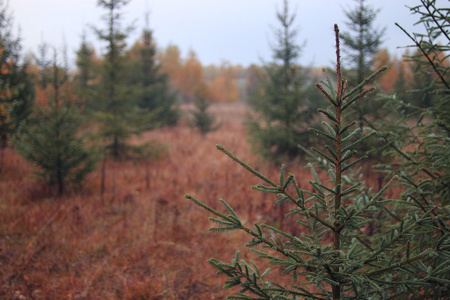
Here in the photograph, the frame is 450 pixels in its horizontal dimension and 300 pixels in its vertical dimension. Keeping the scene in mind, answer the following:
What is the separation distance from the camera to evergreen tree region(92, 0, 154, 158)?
854 centimetres

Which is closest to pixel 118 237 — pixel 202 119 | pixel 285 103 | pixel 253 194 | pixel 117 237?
pixel 117 237

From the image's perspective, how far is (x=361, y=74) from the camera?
682cm

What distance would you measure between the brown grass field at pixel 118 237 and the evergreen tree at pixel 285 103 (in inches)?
55.6

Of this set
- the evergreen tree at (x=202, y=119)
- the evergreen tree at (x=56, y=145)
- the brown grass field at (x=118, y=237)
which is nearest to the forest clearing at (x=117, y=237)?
the brown grass field at (x=118, y=237)

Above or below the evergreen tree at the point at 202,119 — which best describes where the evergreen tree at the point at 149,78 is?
above

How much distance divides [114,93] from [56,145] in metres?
4.05

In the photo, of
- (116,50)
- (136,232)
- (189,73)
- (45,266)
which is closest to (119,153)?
(116,50)

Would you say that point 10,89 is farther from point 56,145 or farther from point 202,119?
point 202,119

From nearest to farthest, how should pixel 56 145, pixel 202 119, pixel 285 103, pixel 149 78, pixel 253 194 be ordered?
pixel 56 145
pixel 253 194
pixel 285 103
pixel 202 119
pixel 149 78

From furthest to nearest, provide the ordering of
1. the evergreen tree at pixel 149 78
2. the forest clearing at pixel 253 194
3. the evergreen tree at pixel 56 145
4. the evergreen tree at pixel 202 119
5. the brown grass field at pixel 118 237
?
the evergreen tree at pixel 149 78
the evergreen tree at pixel 202 119
the evergreen tree at pixel 56 145
the brown grass field at pixel 118 237
the forest clearing at pixel 253 194

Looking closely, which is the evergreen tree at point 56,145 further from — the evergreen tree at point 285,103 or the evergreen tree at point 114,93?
the evergreen tree at point 285,103

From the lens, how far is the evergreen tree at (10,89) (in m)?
5.60

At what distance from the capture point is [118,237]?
4.23 metres

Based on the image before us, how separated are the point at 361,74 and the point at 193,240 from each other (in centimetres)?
562
